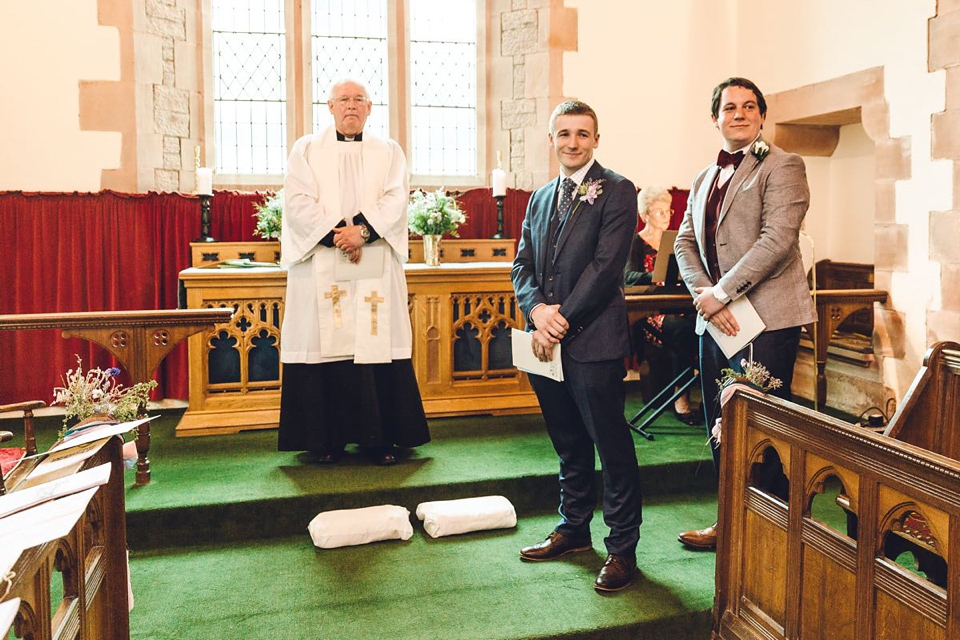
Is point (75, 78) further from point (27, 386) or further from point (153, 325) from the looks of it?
point (153, 325)

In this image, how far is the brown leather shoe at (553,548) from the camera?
3.24 meters

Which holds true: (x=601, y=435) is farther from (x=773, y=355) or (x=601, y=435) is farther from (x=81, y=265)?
(x=81, y=265)

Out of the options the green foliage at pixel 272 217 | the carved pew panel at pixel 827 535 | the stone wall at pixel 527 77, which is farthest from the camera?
the stone wall at pixel 527 77

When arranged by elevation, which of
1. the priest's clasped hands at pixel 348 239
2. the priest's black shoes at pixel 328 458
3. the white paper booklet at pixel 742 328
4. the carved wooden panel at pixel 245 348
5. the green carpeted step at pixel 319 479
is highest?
the priest's clasped hands at pixel 348 239

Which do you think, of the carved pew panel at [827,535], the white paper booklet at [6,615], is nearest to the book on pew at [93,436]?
the white paper booklet at [6,615]

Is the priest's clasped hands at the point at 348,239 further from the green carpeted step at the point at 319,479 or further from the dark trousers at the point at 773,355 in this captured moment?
the dark trousers at the point at 773,355

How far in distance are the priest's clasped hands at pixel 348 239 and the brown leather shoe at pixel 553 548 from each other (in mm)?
1622

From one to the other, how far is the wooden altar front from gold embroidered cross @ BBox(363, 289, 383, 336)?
3.01ft

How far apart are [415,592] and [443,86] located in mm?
4702

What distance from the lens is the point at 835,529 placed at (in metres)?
2.42

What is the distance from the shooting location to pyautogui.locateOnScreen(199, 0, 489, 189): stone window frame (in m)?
6.20

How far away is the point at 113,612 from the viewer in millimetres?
2289

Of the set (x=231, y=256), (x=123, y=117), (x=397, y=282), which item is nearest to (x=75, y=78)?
(x=123, y=117)

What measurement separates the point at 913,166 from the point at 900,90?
462 millimetres
